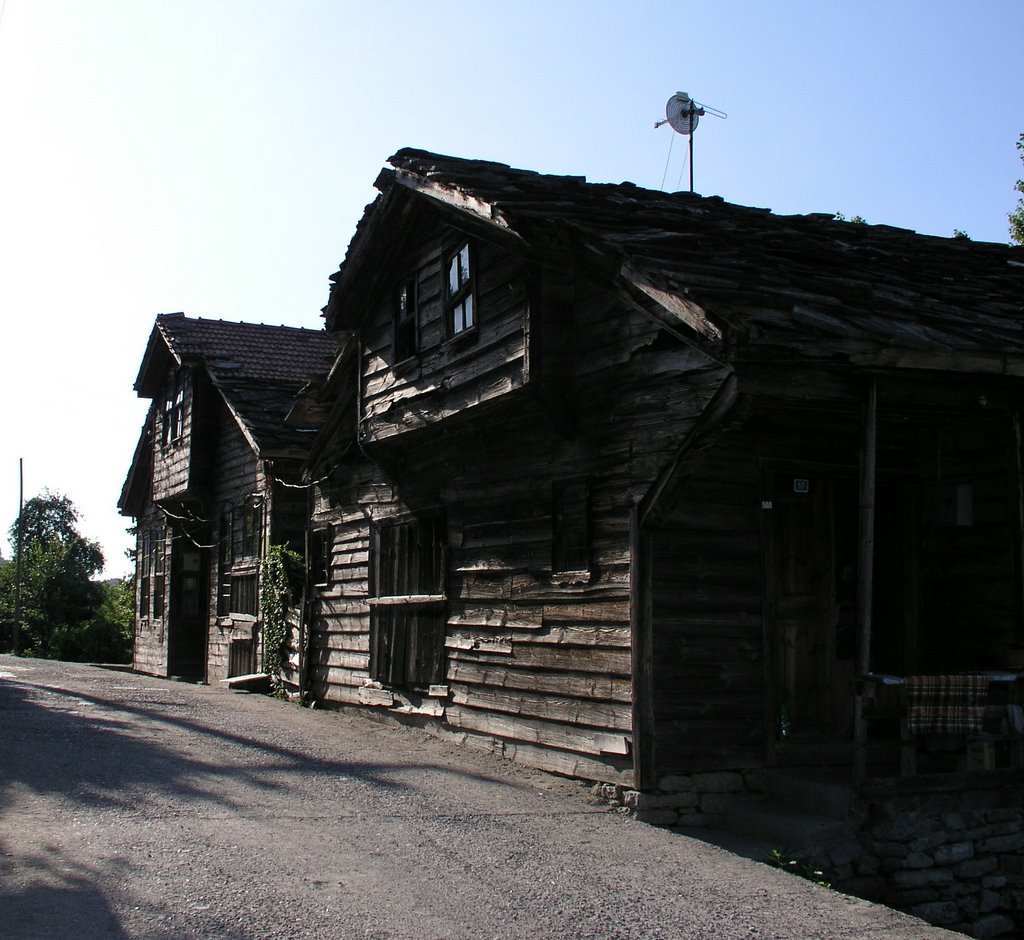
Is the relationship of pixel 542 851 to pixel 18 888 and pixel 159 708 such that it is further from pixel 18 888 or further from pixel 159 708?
pixel 159 708

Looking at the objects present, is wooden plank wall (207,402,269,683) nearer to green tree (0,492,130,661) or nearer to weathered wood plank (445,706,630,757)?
weathered wood plank (445,706,630,757)

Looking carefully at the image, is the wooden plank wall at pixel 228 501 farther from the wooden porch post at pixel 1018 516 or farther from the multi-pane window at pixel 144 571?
the wooden porch post at pixel 1018 516

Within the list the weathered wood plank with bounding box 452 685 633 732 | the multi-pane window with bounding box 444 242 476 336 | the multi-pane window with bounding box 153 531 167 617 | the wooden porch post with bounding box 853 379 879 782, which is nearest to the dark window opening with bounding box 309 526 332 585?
the weathered wood plank with bounding box 452 685 633 732

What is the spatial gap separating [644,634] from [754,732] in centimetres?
121

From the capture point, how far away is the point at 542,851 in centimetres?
735

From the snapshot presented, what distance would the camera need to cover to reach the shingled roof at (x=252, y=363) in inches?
754

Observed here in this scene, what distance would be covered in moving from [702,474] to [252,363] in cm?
1490

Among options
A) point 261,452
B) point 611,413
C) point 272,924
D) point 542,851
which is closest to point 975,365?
point 611,413

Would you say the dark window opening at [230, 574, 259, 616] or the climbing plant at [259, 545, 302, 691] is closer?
the climbing plant at [259, 545, 302, 691]

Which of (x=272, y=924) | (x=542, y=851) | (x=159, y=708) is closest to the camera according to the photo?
(x=272, y=924)

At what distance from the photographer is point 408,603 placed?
1280 centimetres

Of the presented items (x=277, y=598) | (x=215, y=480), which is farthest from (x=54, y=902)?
(x=215, y=480)

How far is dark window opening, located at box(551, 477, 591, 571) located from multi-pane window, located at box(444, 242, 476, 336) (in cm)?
207

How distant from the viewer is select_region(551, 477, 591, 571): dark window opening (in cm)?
955
